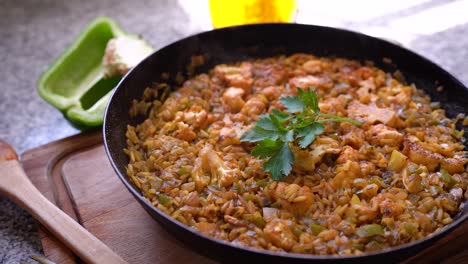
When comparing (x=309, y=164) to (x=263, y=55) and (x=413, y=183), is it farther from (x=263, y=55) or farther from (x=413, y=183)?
(x=263, y=55)

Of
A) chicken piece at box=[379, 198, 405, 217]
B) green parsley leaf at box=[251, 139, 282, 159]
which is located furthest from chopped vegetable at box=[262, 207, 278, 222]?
chicken piece at box=[379, 198, 405, 217]

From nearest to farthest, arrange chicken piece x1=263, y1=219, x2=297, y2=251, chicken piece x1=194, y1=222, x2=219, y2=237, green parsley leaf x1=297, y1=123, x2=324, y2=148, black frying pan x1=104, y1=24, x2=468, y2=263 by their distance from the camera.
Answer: chicken piece x1=263, y1=219, x2=297, y2=251, chicken piece x1=194, y1=222, x2=219, y2=237, green parsley leaf x1=297, y1=123, x2=324, y2=148, black frying pan x1=104, y1=24, x2=468, y2=263

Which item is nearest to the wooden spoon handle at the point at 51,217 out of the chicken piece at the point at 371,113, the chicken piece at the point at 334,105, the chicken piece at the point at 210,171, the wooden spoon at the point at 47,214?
the wooden spoon at the point at 47,214

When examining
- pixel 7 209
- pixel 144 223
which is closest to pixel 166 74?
pixel 144 223

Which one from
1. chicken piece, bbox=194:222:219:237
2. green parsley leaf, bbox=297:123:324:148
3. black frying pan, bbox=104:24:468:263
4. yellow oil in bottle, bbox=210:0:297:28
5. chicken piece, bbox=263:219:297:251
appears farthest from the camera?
yellow oil in bottle, bbox=210:0:297:28

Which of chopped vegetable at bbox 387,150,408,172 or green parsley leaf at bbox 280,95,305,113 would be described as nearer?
chopped vegetable at bbox 387,150,408,172

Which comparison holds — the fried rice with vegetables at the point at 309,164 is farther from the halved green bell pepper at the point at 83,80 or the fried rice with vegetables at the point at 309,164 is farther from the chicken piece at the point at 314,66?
the halved green bell pepper at the point at 83,80

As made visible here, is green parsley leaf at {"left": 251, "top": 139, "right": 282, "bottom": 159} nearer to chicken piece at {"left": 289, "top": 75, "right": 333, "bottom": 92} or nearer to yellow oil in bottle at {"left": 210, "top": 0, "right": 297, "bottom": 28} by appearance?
chicken piece at {"left": 289, "top": 75, "right": 333, "bottom": 92}
